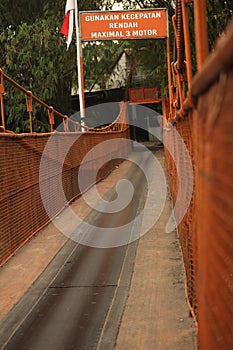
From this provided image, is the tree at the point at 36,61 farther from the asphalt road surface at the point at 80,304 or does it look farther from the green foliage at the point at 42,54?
the asphalt road surface at the point at 80,304

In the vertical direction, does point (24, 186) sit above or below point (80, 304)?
above

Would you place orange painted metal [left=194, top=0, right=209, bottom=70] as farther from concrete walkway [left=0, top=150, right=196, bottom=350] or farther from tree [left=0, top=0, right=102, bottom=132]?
tree [left=0, top=0, right=102, bottom=132]

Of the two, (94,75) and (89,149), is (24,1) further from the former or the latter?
(89,149)

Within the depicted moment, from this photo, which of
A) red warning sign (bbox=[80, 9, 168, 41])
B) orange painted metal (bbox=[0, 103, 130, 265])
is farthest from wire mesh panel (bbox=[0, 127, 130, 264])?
red warning sign (bbox=[80, 9, 168, 41])

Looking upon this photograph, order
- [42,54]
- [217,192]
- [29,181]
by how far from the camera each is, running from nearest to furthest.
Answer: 1. [217,192]
2. [29,181]
3. [42,54]

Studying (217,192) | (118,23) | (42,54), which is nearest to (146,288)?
(217,192)

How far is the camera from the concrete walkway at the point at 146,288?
17.0ft

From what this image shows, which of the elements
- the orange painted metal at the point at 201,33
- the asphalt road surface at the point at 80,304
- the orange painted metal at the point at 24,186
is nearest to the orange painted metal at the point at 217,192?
the orange painted metal at the point at 201,33

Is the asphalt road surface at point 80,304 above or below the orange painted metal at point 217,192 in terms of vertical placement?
below

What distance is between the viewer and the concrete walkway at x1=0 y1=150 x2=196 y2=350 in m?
5.19

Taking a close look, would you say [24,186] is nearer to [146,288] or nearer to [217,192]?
[146,288]

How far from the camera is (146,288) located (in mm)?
6980

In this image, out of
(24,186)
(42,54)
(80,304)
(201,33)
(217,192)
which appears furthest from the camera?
(42,54)

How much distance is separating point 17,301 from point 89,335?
1.37 meters
